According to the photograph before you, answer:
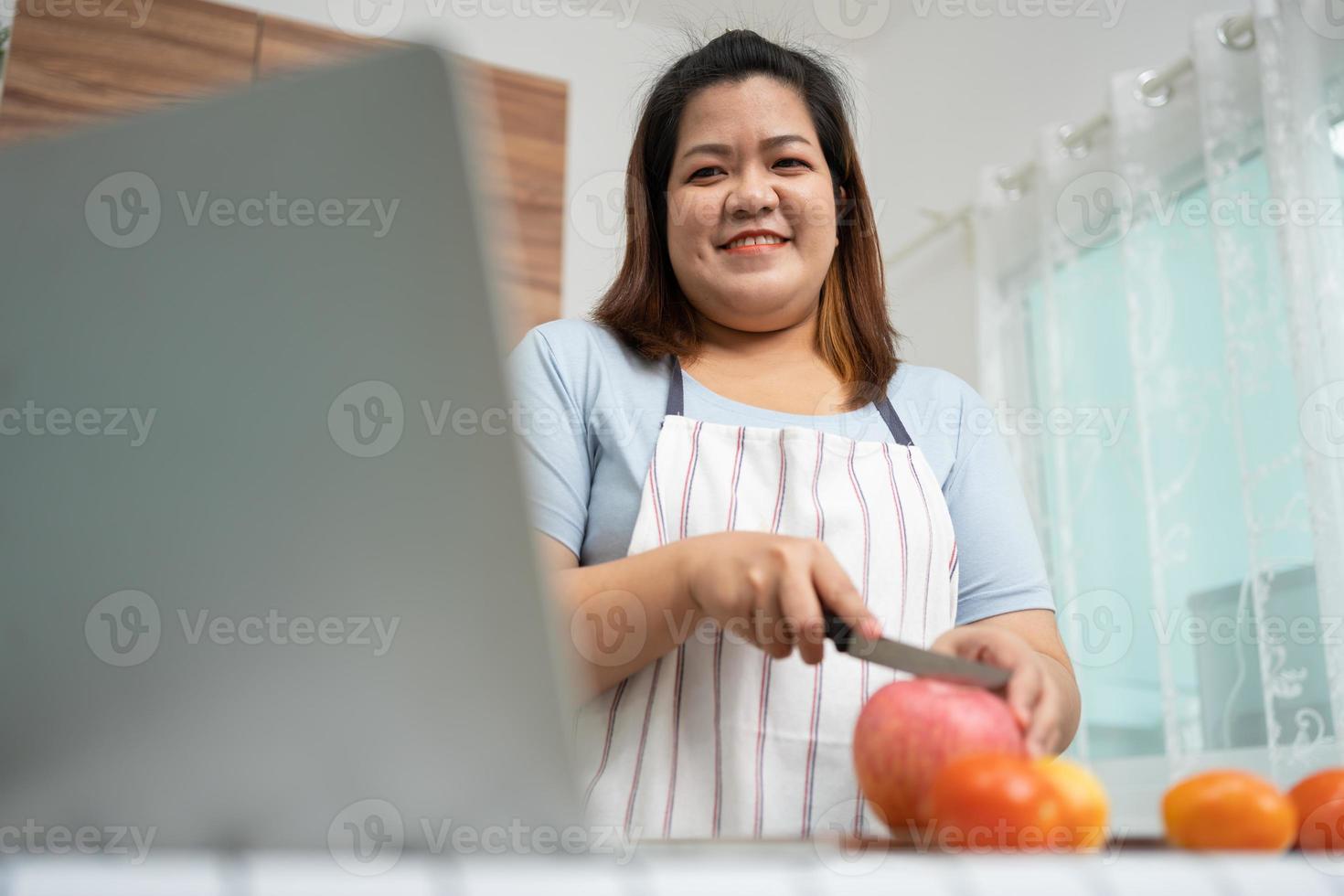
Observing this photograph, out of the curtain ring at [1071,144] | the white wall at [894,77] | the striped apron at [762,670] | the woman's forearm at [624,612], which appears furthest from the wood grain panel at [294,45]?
the woman's forearm at [624,612]

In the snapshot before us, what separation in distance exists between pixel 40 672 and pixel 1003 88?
2721mm

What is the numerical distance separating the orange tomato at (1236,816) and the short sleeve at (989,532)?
53 centimetres

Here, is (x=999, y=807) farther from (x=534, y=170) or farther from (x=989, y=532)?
(x=534, y=170)

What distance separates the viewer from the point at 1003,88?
271 centimetres

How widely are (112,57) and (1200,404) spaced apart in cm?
214

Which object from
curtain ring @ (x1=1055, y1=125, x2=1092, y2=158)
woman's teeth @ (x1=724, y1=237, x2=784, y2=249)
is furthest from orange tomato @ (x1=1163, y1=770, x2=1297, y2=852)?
curtain ring @ (x1=1055, y1=125, x2=1092, y2=158)

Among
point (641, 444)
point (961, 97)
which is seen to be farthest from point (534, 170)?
point (641, 444)

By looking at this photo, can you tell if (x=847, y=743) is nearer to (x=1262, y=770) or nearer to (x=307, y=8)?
(x=1262, y=770)

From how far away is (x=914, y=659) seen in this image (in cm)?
60

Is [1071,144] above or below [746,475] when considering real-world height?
above

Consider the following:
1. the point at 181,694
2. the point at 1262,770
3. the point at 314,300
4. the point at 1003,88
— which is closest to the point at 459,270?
the point at 314,300

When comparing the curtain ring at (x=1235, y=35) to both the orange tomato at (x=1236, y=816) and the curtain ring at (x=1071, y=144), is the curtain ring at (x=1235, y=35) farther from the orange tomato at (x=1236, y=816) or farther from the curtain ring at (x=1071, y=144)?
the orange tomato at (x=1236, y=816)

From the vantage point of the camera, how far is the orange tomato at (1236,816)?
0.46 metres

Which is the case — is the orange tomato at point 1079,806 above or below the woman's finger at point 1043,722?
below
